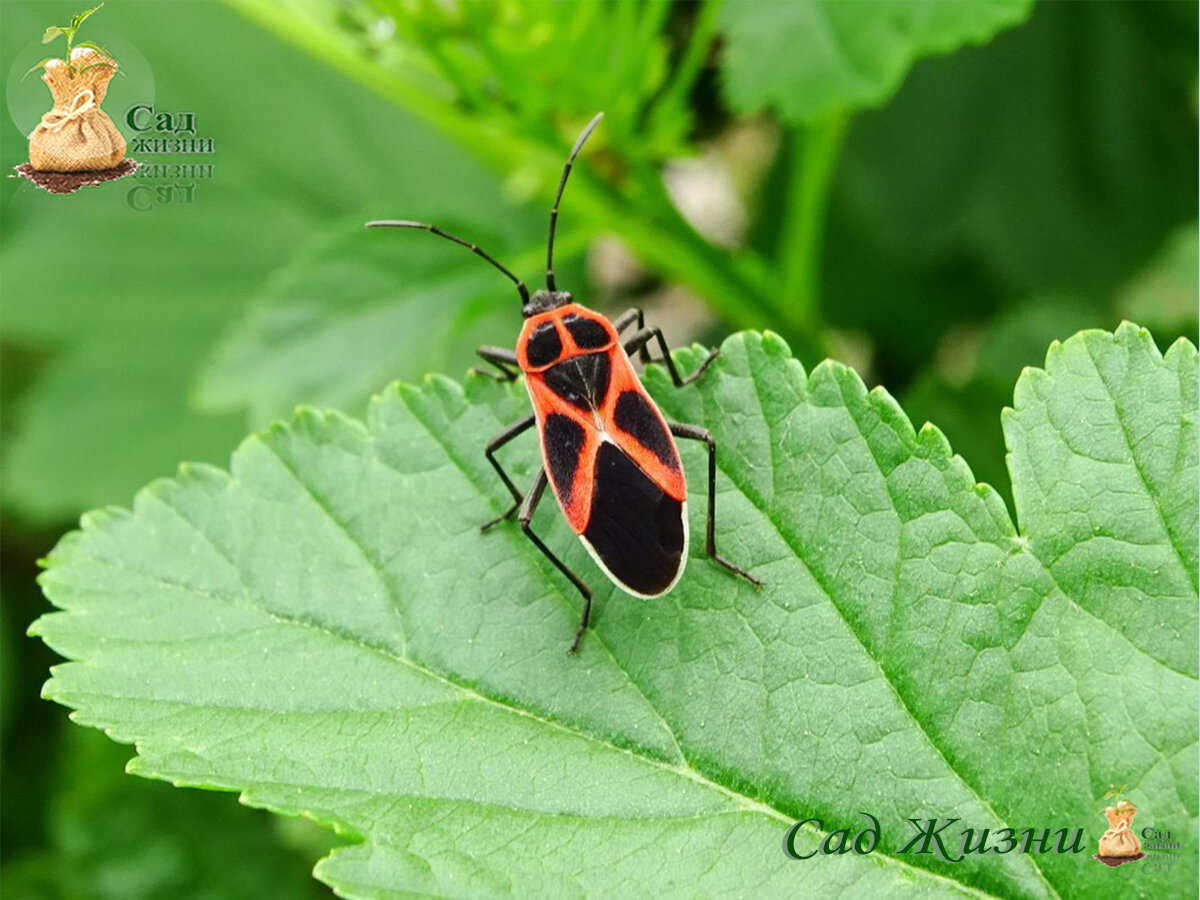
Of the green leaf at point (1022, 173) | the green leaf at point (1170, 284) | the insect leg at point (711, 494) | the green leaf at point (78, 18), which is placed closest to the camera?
the insect leg at point (711, 494)

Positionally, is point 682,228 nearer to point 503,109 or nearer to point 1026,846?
point 503,109

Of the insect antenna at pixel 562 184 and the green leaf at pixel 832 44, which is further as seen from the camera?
the insect antenna at pixel 562 184

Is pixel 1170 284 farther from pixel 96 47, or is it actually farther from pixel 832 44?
pixel 96 47

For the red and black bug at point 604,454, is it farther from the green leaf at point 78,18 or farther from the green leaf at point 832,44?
the green leaf at point 78,18

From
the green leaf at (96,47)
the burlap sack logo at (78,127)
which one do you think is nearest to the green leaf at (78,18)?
the green leaf at (96,47)

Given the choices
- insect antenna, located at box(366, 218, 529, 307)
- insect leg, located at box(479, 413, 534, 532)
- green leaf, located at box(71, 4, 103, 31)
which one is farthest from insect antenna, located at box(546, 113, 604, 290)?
green leaf, located at box(71, 4, 103, 31)

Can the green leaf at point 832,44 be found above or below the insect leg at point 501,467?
above

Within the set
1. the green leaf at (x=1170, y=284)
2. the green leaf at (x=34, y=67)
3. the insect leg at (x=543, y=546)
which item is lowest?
the insect leg at (x=543, y=546)

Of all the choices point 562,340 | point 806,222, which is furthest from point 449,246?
point 806,222
